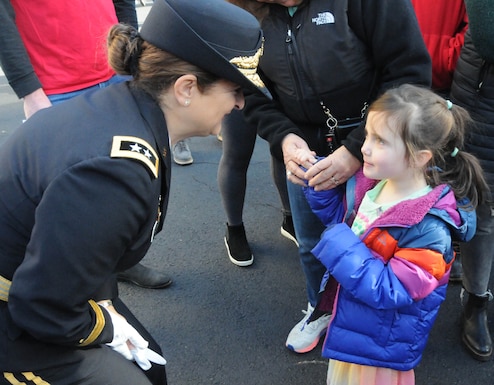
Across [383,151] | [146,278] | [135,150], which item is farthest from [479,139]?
[146,278]

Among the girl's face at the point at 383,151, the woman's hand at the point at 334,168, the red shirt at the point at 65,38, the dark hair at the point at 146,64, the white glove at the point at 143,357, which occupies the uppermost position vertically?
the dark hair at the point at 146,64

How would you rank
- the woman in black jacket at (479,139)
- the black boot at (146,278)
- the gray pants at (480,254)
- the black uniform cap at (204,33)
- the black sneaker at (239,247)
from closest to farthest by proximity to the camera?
the black uniform cap at (204,33), the woman in black jacket at (479,139), the gray pants at (480,254), the black boot at (146,278), the black sneaker at (239,247)

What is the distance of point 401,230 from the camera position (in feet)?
4.94

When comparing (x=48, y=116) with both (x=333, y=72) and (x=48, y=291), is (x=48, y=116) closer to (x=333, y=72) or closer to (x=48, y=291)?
(x=48, y=291)

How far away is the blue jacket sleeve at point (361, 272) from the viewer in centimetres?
147

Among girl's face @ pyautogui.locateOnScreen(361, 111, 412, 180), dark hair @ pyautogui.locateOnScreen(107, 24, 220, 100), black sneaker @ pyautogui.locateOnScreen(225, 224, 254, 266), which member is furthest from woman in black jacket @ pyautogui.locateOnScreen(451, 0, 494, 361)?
black sneaker @ pyautogui.locateOnScreen(225, 224, 254, 266)

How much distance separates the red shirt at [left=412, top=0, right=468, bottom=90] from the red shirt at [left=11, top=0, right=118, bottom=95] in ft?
4.29

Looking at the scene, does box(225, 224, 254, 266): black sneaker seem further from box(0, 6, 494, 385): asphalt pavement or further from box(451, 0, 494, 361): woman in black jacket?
box(451, 0, 494, 361): woman in black jacket

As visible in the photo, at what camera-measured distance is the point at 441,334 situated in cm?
229

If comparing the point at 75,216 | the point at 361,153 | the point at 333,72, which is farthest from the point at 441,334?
the point at 75,216

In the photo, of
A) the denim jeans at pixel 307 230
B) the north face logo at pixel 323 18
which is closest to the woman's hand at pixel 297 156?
the denim jeans at pixel 307 230

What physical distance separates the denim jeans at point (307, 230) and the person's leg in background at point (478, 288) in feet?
2.03

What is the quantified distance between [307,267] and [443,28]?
3.70ft

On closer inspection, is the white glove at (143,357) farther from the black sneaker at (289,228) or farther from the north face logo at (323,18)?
the black sneaker at (289,228)
